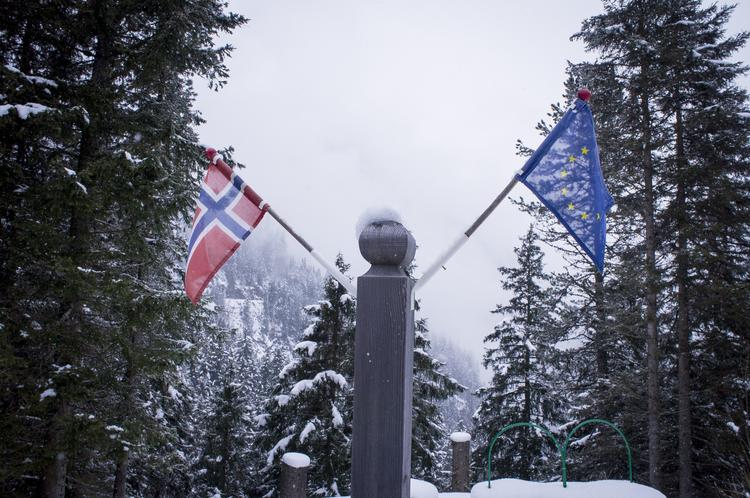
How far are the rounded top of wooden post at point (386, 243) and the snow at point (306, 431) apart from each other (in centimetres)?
Answer: 1148

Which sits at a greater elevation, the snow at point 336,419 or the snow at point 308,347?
the snow at point 308,347

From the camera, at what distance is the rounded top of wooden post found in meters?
1.26

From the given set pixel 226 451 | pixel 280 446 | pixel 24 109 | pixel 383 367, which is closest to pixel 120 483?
pixel 280 446

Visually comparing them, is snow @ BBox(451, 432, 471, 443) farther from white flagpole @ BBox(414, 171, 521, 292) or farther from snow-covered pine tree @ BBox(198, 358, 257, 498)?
snow-covered pine tree @ BBox(198, 358, 257, 498)

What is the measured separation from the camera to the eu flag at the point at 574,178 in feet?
6.05

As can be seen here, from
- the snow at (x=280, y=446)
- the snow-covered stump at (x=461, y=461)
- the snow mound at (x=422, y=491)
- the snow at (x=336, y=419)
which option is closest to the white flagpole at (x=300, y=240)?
the snow mound at (x=422, y=491)

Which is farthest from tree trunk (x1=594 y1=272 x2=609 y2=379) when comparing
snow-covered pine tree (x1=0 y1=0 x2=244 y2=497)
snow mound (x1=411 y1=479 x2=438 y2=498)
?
snow-covered pine tree (x1=0 y1=0 x2=244 y2=497)

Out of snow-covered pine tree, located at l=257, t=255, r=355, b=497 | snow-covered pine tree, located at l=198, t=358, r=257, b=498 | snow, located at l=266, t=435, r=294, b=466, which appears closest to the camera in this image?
snow-covered pine tree, located at l=257, t=255, r=355, b=497

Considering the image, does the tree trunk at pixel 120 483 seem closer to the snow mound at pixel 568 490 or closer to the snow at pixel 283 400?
the snow at pixel 283 400

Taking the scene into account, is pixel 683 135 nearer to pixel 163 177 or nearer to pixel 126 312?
pixel 163 177

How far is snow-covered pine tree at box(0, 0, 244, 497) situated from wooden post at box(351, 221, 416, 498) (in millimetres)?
5372

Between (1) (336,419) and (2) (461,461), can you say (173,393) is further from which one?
(2) (461,461)

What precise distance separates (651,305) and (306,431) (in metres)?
8.82

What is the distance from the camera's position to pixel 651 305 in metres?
9.27
